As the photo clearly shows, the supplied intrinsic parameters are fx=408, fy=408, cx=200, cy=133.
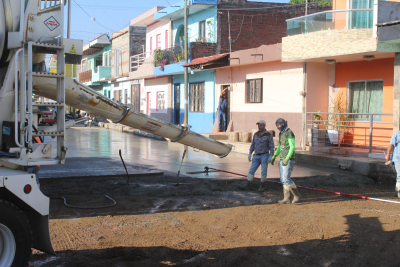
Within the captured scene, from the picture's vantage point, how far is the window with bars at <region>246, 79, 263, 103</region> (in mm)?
20081

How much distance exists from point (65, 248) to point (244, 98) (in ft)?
55.0

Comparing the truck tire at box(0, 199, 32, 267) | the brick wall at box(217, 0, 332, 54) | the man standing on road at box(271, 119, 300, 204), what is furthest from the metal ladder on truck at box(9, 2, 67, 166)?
the brick wall at box(217, 0, 332, 54)

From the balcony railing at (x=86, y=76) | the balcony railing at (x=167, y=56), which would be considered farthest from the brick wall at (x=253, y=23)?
the balcony railing at (x=86, y=76)

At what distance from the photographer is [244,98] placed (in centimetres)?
2116

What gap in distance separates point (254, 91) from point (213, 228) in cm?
1490

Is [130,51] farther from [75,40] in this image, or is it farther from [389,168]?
[75,40]

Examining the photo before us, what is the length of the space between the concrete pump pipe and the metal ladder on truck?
371 mm

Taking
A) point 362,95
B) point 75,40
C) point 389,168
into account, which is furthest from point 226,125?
point 75,40

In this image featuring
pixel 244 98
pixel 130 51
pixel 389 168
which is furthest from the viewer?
pixel 130 51

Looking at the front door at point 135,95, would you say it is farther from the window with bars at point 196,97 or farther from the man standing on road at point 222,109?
the man standing on road at point 222,109

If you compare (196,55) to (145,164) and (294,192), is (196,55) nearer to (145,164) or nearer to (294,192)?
(145,164)

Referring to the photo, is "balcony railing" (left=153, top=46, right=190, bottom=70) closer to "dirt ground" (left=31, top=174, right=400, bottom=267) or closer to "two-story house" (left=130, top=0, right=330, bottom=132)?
"two-story house" (left=130, top=0, right=330, bottom=132)

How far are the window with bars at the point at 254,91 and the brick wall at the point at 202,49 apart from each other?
14.8ft

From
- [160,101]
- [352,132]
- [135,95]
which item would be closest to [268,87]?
[352,132]
